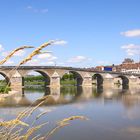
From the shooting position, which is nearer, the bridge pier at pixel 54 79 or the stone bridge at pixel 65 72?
the stone bridge at pixel 65 72

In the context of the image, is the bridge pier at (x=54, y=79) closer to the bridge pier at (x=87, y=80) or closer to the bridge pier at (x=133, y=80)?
the bridge pier at (x=87, y=80)

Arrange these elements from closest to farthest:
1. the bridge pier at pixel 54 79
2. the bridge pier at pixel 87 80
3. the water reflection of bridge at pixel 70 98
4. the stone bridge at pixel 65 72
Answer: the water reflection of bridge at pixel 70 98
the stone bridge at pixel 65 72
the bridge pier at pixel 54 79
the bridge pier at pixel 87 80

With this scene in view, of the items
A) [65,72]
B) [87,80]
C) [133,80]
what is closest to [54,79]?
[65,72]

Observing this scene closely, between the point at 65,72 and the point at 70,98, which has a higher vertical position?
the point at 65,72

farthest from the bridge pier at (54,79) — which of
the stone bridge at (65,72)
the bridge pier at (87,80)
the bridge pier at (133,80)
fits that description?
the bridge pier at (133,80)

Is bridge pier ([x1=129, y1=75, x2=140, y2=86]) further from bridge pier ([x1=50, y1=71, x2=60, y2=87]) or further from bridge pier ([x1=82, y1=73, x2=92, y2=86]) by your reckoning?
bridge pier ([x1=50, y1=71, x2=60, y2=87])

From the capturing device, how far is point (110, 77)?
114562 millimetres

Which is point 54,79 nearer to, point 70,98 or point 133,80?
point 133,80

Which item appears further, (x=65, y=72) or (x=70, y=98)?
(x=65, y=72)

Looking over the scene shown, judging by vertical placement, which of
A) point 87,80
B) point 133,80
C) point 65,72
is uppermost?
point 65,72

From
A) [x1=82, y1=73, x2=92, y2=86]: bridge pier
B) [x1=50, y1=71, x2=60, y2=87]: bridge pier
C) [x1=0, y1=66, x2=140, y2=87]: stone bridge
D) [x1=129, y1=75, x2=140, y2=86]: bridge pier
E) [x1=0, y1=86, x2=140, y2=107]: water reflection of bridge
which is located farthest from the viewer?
[x1=129, y1=75, x2=140, y2=86]: bridge pier

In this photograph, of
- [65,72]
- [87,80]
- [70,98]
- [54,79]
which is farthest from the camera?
[87,80]

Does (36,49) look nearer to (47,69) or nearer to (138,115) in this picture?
(138,115)

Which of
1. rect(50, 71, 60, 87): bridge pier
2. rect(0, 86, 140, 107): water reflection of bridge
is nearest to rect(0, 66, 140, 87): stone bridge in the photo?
rect(50, 71, 60, 87): bridge pier
